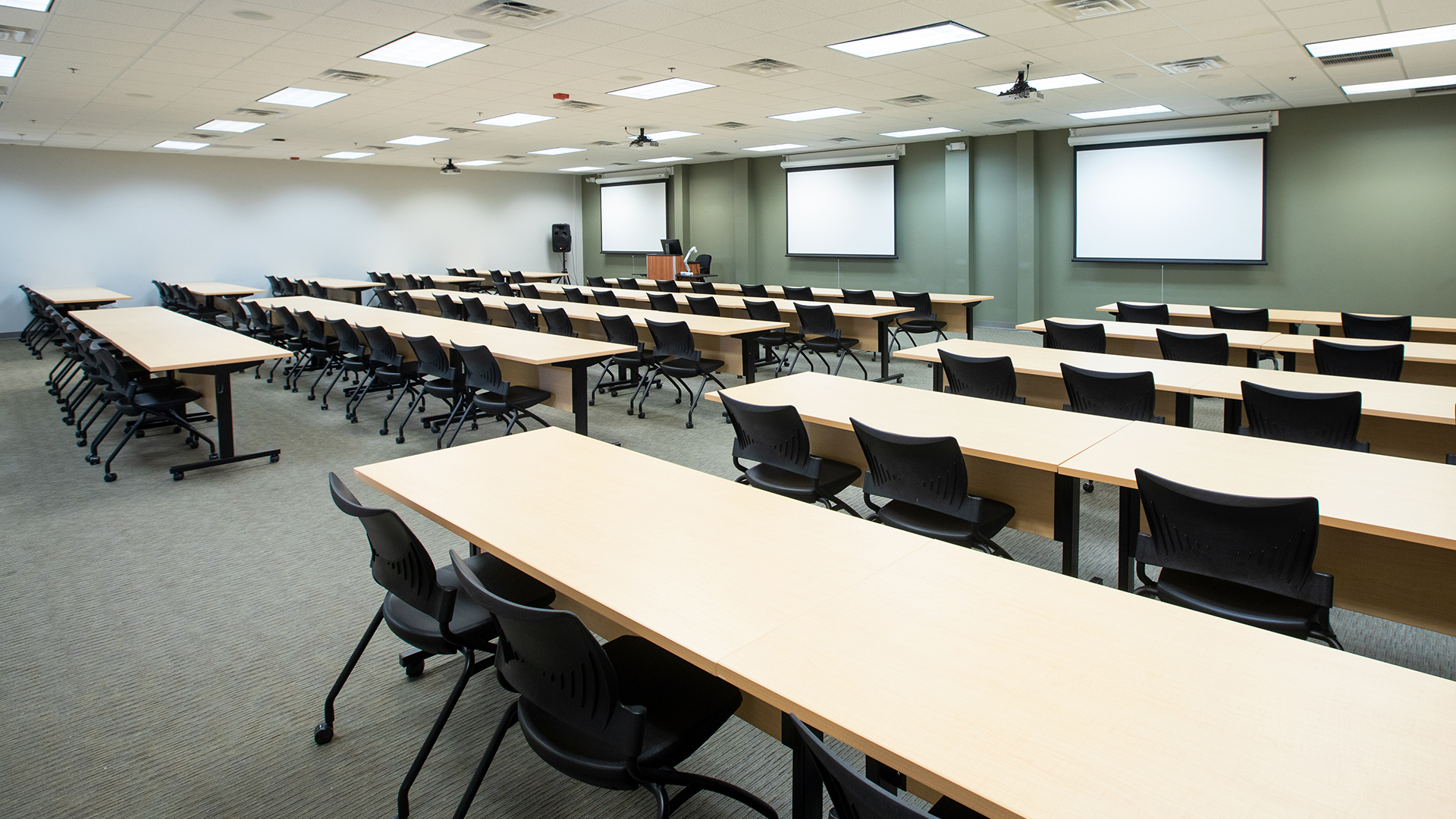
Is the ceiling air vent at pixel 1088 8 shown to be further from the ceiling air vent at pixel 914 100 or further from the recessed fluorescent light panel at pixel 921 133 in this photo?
the recessed fluorescent light panel at pixel 921 133

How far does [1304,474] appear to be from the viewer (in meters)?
A: 2.44

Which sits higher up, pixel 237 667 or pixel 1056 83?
pixel 1056 83

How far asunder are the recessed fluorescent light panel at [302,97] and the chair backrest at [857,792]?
27.2ft

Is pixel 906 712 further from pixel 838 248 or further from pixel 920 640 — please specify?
pixel 838 248

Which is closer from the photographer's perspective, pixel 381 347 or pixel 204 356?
pixel 204 356

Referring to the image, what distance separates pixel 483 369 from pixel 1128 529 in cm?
393

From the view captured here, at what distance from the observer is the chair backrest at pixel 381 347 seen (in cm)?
620

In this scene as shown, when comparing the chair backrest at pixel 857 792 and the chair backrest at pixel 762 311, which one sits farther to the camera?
the chair backrest at pixel 762 311

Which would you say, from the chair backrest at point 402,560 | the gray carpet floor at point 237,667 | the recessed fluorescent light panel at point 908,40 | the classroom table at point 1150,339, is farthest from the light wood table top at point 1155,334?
the chair backrest at point 402,560

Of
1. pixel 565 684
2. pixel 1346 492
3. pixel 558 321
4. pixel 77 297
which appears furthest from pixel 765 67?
pixel 77 297

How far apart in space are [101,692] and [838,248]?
40.9 feet

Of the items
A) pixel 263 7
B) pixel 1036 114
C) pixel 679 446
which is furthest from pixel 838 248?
pixel 263 7

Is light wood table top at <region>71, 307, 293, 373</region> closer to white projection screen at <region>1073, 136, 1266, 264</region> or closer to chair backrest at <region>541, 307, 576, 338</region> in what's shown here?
chair backrest at <region>541, 307, 576, 338</region>

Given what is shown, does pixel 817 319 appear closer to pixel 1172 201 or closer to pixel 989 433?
pixel 989 433
